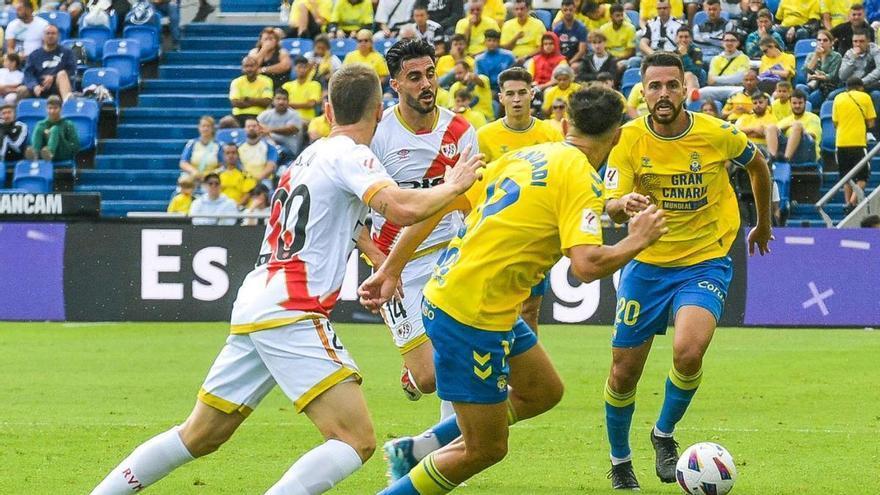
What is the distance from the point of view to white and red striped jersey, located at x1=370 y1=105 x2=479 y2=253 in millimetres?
9617

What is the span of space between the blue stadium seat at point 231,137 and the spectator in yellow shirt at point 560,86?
15.7 ft

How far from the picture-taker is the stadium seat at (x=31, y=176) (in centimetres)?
2330

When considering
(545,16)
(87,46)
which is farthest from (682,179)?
(87,46)

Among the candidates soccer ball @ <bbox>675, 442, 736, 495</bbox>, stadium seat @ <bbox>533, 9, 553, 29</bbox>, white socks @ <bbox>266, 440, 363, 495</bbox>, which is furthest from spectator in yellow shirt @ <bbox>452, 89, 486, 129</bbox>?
white socks @ <bbox>266, 440, 363, 495</bbox>

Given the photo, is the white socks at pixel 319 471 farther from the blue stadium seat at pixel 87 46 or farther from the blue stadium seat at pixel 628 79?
the blue stadium seat at pixel 87 46

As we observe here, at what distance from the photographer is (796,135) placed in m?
20.9

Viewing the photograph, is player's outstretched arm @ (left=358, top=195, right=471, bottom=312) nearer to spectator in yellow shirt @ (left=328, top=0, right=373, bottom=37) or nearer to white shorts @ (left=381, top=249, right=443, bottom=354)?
white shorts @ (left=381, top=249, right=443, bottom=354)

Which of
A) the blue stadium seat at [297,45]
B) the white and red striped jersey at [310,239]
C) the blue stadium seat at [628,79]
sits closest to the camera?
the white and red striped jersey at [310,239]

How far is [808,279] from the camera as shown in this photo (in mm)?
18844

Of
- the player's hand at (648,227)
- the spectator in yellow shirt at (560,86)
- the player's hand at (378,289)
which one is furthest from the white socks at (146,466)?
the spectator in yellow shirt at (560,86)

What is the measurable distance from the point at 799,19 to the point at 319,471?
62.9 feet

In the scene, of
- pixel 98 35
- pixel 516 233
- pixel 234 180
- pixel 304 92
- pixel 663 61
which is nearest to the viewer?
pixel 516 233

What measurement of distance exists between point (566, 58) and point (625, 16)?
1.23 meters

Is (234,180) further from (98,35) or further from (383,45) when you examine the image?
(98,35)
